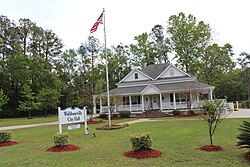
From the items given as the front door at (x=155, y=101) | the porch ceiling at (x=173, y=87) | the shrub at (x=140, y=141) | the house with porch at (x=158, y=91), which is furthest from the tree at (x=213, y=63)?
the shrub at (x=140, y=141)

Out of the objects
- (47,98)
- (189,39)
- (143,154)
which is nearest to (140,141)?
(143,154)

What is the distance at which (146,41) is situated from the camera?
47.7 metres

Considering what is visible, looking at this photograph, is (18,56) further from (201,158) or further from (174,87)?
(201,158)

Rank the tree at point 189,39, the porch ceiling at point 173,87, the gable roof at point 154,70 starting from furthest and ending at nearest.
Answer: the tree at point 189,39 < the gable roof at point 154,70 < the porch ceiling at point 173,87

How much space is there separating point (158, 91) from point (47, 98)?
21.4 metres

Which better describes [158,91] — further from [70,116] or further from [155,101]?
[70,116]

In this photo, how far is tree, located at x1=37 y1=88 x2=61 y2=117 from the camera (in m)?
37.0

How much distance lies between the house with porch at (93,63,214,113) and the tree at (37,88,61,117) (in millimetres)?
11722

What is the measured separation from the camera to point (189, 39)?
136 ft

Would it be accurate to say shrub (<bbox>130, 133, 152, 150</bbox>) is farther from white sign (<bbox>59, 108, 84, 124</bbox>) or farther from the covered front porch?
the covered front porch

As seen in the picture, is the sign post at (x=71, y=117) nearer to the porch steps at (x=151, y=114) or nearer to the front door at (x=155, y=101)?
the porch steps at (x=151, y=114)

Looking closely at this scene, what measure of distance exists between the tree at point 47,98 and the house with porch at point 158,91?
11.7 m

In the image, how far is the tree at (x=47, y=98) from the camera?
1458 inches

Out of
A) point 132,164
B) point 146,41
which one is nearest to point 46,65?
point 146,41
